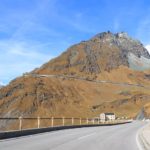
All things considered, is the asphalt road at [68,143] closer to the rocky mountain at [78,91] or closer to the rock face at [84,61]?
the rocky mountain at [78,91]

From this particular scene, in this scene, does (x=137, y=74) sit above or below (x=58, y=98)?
above

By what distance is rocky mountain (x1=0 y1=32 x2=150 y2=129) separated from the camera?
5433 inches

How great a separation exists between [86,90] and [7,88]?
Result: 2914 cm

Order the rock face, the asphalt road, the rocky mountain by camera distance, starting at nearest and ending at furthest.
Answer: the asphalt road < the rocky mountain < the rock face

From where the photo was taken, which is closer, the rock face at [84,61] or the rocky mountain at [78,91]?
the rocky mountain at [78,91]

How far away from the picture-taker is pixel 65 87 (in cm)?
15775

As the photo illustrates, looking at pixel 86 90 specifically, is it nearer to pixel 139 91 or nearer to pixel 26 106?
pixel 139 91

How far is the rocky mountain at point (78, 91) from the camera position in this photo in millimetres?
138000

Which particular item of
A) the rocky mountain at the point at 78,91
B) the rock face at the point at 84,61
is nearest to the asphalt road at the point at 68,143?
the rocky mountain at the point at 78,91

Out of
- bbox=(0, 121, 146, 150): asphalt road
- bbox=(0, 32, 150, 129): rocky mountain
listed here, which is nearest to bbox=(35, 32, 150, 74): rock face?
bbox=(0, 32, 150, 129): rocky mountain

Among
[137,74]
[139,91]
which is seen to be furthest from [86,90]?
[137,74]

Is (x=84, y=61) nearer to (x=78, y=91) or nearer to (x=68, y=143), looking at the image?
(x=78, y=91)

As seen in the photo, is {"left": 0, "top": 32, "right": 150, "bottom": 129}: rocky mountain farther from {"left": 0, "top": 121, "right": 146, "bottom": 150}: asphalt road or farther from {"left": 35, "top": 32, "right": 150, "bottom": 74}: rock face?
{"left": 0, "top": 121, "right": 146, "bottom": 150}: asphalt road

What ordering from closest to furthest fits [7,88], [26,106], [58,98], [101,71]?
[26,106] → [58,98] → [7,88] → [101,71]
